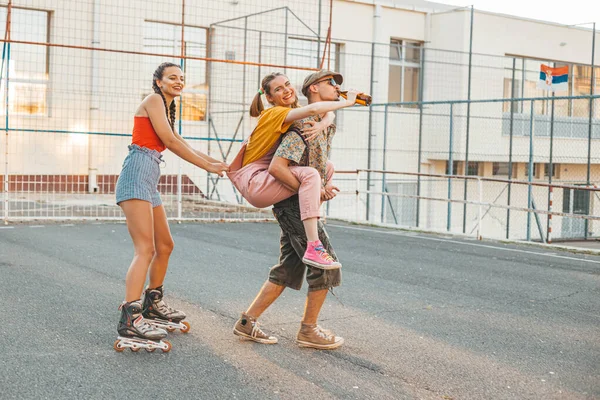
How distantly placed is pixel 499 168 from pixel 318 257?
84.3ft

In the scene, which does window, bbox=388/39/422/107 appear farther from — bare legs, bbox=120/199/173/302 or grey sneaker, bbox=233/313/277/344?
bare legs, bbox=120/199/173/302

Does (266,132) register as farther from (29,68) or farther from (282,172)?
(29,68)

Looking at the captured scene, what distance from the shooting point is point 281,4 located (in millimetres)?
22906

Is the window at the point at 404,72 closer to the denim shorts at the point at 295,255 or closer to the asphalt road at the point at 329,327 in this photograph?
the asphalt road at the point at 329,327

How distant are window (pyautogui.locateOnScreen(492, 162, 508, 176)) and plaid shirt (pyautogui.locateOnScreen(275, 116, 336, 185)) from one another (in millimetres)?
24880

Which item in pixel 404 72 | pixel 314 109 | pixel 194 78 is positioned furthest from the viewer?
pixel 404 72

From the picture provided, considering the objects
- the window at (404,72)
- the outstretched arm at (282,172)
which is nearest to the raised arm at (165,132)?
the outstretched arm at (282,172)

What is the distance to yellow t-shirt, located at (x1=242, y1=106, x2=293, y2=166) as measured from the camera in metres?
5.25

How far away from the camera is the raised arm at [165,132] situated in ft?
17.7

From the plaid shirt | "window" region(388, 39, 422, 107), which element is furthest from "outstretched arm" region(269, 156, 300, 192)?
"window" region(388, 39, 422, 107)

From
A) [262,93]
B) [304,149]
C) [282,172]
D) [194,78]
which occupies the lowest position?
[282,172]

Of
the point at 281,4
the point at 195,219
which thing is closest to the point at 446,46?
the point at 281,4

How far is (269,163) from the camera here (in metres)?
5.48

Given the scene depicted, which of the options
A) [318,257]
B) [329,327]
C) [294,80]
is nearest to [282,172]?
[318,257]
